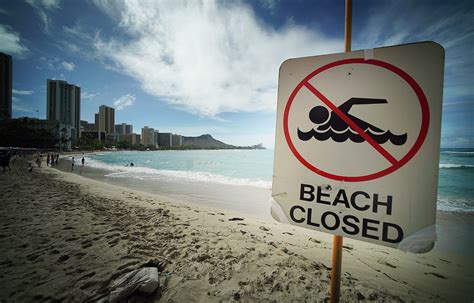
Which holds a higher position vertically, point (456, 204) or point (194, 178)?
point (456, 204)

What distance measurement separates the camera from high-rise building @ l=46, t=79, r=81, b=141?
98.6 metres

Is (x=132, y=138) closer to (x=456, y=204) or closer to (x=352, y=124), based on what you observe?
(x=352, y=124)

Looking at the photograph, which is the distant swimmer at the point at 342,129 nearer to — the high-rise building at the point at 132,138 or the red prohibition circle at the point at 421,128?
the red prohibition circle at the point at 421,128

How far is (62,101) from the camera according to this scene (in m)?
101

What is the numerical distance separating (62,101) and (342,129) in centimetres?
15175

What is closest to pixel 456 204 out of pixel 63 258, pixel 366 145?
pixel 366 145

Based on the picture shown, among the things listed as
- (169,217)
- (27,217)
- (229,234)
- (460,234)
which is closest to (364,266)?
(229,234)

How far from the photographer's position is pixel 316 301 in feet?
7.53

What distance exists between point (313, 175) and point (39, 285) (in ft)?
13.7

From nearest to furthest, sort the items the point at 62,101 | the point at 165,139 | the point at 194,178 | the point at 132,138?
1. the point at 194,178
2. the point at 62,101
3. the point at 132,138
4. the point at 165,139

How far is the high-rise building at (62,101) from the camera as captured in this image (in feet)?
324

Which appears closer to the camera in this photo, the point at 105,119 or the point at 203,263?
the point at 203,263

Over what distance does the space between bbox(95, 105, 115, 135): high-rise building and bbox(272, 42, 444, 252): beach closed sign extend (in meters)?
192

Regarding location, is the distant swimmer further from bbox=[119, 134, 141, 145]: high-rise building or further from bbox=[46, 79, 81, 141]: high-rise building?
bbox=[119, 134, 141, 145]: high-rise building
